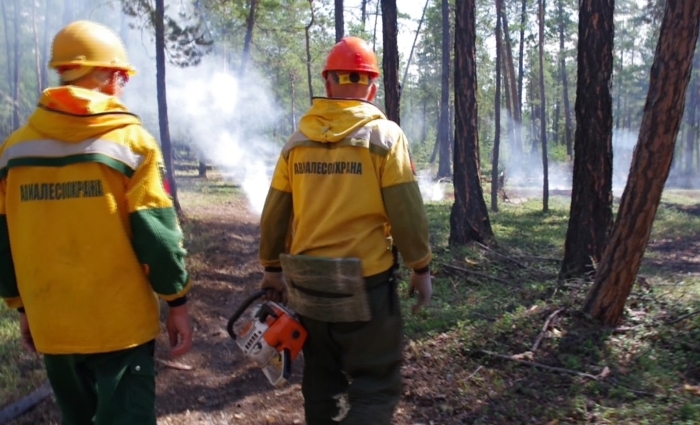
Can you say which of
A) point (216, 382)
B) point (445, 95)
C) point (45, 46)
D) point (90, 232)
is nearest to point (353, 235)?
point (90, 232)

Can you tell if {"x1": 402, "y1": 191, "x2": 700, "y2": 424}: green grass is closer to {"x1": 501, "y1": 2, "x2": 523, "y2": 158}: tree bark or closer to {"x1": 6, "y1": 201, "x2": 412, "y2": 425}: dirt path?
{"x1": 6, "y1": 201, "x2": 412, "y2": 425}: dirt path

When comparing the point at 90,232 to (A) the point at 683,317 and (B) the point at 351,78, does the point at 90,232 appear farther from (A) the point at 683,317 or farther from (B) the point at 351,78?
(A) the point at 683,317

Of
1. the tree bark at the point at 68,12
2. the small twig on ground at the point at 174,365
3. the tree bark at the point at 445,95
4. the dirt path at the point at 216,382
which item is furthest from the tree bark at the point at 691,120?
the small twig on ground at the point at 174,365

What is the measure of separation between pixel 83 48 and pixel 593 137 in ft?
18.6

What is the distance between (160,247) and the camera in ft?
7.93

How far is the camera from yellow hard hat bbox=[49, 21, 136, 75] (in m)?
2.46

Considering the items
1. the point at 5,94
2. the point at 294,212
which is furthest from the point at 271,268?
the point at 5,94

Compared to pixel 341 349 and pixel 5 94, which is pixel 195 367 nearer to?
pixel 341 349

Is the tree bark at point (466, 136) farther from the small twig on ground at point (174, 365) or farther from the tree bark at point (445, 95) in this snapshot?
the tree bark at point (445, 95)

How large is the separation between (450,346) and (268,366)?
2.56 metres

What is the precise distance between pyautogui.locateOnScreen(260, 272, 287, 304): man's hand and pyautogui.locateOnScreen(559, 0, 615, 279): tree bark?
450 cm

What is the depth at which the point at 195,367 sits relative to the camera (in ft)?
18.2

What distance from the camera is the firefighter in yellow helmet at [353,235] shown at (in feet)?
9.71

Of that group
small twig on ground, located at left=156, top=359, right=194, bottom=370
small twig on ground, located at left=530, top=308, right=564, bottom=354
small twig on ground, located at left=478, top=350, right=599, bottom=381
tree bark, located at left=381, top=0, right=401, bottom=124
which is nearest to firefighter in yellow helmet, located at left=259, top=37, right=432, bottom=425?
small twig on ground, located at left=478, top=350, right=599, bottom=381
